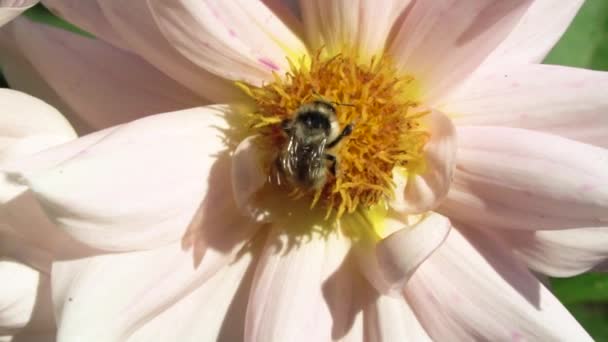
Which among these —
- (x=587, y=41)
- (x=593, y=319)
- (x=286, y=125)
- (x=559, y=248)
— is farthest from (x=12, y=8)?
(x=593, y=319)

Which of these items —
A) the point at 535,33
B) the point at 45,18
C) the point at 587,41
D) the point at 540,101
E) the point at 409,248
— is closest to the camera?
the point at 409,248

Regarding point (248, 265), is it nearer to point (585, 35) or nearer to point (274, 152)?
point (274, 152)

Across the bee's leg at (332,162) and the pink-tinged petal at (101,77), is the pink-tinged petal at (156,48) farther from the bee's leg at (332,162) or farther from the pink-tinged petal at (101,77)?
the bee's leg at (332,162)

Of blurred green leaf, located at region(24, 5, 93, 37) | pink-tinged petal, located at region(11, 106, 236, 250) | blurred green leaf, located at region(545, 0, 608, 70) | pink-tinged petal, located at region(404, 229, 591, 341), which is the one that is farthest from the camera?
blurred green leaf, located at region(24, 5, 93, 37)

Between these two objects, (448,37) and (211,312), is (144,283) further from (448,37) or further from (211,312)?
(448,37)

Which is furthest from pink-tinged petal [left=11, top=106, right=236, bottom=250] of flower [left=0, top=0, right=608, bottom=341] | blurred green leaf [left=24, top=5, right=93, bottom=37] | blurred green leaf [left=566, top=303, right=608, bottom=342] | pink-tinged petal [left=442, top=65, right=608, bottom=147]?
blurred green leaf [left=566, top=303, right=608, bottom=342]

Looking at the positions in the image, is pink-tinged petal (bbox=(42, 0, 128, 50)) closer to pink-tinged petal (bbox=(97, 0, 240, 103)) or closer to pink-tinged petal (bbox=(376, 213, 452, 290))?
pink-tinged petal (bbox=(97, 0, 240, 103))
